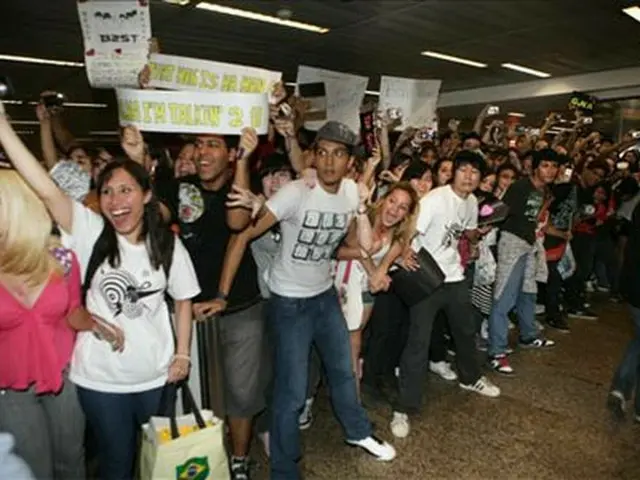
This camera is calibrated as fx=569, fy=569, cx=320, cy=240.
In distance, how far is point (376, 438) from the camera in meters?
2.91

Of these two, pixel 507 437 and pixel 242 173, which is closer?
pixel 242 173

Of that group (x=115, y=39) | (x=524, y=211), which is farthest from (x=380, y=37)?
(x=524, y=211)

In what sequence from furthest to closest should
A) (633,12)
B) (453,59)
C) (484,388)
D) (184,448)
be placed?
(484,388), (184,448), (453,59), (633,12)

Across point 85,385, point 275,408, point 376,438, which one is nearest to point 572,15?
point 85,385

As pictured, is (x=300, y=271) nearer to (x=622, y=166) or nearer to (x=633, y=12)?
(x=633, y=12)

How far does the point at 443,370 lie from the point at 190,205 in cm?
239

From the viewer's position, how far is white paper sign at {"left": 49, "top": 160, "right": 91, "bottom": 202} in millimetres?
2385

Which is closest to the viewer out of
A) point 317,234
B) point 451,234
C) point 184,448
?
point 184,448

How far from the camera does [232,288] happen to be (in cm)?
248

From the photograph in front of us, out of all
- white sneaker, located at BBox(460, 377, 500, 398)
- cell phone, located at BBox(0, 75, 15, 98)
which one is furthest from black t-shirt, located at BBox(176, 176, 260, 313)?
white sneaker, located at BBox(460, 377, 500, 398)

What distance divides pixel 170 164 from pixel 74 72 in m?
1.26

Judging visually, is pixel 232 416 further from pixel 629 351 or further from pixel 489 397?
pixel 629 351

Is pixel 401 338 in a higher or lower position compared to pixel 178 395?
lower

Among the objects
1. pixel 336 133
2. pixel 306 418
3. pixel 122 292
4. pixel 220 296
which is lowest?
pixel 306 418
